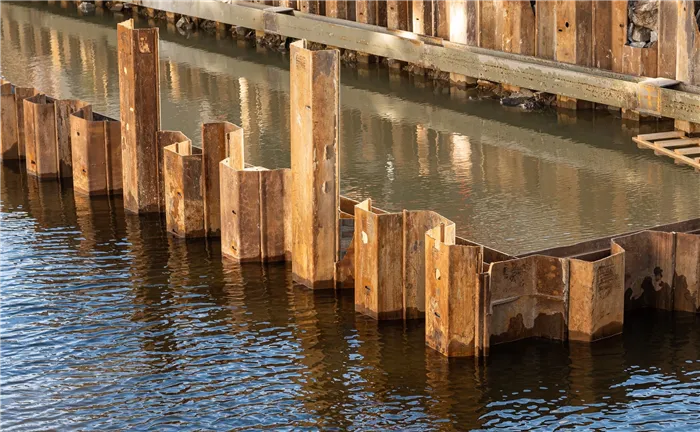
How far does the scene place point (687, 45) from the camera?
2736 centimetres

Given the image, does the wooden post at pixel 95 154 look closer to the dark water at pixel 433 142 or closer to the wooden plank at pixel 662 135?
the dark water at pixel 433 142

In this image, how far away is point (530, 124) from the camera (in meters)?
30.1

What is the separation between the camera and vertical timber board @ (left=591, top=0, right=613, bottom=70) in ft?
96.2

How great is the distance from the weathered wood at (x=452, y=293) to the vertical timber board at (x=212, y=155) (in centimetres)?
530

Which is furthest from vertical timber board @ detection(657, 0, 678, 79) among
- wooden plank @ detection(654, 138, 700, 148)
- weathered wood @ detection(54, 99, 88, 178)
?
weathered wood @ detection(54, 99, 88, 178)

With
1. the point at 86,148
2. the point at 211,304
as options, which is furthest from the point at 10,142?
the point at 211,304

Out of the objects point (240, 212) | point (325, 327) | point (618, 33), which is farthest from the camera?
point (618, 33)

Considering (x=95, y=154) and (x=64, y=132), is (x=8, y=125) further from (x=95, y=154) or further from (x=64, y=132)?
(x=95, y=154)

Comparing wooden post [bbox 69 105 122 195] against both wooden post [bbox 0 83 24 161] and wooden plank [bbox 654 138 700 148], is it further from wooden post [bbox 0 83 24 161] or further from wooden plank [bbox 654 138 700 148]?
wooden plank [bbox 654 138 700 148]

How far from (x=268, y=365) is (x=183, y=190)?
5.05 meters

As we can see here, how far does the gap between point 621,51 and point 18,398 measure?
55.8 ft

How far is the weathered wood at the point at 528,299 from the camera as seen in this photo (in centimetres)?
1645

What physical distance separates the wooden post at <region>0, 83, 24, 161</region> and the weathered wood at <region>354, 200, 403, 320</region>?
988 cm

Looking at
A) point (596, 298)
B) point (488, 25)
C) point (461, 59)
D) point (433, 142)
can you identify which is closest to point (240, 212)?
point (596, 298)
